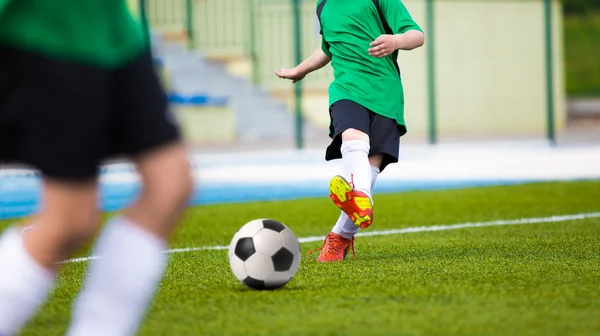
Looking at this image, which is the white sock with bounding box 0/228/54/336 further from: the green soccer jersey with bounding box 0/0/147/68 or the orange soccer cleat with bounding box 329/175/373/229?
the orange soccer cleat with bounding box 329/175/373/229

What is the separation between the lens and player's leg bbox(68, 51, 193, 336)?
119 inches

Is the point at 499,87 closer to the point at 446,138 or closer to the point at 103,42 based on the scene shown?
the point at 446,138

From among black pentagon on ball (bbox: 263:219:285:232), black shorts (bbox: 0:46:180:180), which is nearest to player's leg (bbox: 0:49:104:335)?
black shorts (bbox: 0:46:180:180)

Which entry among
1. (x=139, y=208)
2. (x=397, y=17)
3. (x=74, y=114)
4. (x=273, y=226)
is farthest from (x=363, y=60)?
(x=74, y=114)

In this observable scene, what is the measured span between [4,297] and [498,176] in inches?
391

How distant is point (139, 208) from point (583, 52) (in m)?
42.7

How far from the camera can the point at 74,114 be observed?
293 cm

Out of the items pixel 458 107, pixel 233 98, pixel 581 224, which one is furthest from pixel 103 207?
pixel 458 107

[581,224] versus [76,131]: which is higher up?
[76,131]

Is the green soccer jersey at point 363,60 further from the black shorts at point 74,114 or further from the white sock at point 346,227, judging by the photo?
the black shorts at point 74,114

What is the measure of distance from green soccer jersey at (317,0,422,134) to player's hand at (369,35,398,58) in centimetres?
39

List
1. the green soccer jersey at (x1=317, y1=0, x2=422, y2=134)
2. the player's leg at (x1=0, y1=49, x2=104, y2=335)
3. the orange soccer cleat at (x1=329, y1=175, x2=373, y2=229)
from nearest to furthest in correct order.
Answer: the player's leg at (x1=0, y1=49, x2=104, y2=335) < the orange soccer cleat at (x1=329, y1=175, x2=373, y2=229) < the green soccer jersey at (x1=317, y1=0, x2=422, y2=134)

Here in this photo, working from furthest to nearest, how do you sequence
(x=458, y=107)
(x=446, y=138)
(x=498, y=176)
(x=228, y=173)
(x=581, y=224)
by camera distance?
(x=458, y=107) < (x=446, y=138) < (x=228, y=173) < (x=498, y=176) < (x=581, y=224)

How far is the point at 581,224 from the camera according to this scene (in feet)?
24.1
